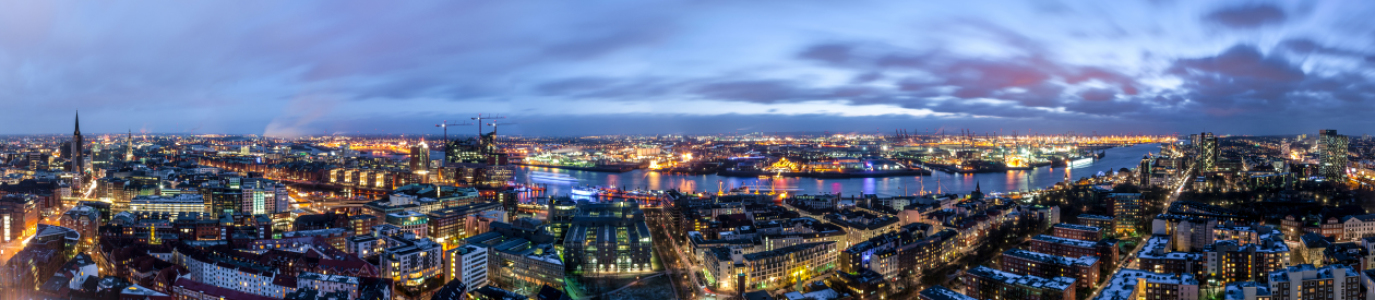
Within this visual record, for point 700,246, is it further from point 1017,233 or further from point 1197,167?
point 1197,167

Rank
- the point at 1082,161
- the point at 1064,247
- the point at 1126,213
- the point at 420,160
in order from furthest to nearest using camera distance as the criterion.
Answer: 1. the point at 1082,161
2. the point at 420,160
3. the point at 1126,213
4. the point at 1064,247

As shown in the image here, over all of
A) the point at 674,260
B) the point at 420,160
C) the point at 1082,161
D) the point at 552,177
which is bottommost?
the point at 674,260

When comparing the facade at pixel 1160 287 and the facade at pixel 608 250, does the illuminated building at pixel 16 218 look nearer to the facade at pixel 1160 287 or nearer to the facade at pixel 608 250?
the facade at pixel 608 250

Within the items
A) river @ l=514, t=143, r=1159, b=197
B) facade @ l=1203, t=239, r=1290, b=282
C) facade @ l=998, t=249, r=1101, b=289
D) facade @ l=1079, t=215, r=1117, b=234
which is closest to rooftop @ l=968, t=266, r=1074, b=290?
facade @ l=998, t=249, r=1101, b=289

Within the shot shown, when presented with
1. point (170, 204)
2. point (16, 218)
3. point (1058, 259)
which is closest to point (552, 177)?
point (170, 204)

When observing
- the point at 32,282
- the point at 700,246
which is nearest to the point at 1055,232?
the point at 700,246

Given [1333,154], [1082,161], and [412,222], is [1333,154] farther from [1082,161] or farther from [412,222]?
[412,222]

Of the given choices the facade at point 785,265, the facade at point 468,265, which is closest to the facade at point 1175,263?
the facade at point 785,265
